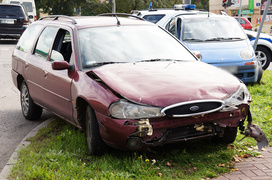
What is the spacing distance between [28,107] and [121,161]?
116 inches

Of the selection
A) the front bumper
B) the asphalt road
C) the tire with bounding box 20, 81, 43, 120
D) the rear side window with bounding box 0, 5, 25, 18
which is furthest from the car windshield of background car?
the front bumper

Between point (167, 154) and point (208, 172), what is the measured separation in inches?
25.6

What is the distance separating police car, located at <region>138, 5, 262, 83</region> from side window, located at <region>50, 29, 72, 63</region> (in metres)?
3.93

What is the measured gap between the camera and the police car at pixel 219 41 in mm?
9633

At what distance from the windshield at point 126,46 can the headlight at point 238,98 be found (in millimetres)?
1084

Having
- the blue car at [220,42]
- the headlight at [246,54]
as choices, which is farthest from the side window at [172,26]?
the headlight at [246,54]

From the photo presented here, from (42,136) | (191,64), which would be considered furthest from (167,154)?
(42,136)

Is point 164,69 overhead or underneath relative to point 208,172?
overhead

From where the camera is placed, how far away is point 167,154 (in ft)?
16.8

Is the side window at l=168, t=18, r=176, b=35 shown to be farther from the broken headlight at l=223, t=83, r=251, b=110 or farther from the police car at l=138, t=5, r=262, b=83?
the broken headlight at l=223, t=83, r=251, b=110

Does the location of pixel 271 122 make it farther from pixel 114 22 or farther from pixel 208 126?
pixel 114 22

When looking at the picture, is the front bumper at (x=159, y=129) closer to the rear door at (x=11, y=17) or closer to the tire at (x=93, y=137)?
the tire at (x=93, y=137)

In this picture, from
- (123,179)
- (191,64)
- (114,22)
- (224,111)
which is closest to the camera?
(123,179)

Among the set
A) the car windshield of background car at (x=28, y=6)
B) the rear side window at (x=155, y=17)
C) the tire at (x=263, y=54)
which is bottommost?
the car windshield of background car at (x=28, y=6)
